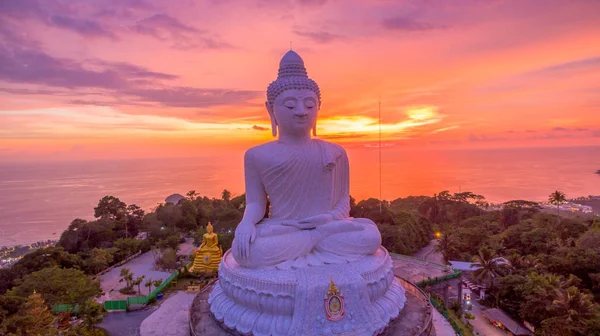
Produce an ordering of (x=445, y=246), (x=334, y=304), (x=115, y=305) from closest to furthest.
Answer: (x=334, y=304), (x=115, y=305), (x=445, y=246)

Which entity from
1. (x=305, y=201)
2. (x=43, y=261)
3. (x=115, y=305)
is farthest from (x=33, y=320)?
(x=43, y=261)

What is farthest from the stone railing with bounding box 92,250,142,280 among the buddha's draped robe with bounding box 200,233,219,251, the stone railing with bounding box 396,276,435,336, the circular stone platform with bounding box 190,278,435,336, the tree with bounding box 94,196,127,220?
the stone railing with bounding box 396,276,435,336

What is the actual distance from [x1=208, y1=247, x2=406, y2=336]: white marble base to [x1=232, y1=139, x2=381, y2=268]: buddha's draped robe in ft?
1.35

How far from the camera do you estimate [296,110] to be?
9.46 m

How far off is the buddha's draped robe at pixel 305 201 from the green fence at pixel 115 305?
21.2 feet

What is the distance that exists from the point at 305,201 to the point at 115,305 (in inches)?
314

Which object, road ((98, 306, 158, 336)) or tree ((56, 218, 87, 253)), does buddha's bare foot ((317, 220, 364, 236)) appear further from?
tree ((56, 218, 87, 253))

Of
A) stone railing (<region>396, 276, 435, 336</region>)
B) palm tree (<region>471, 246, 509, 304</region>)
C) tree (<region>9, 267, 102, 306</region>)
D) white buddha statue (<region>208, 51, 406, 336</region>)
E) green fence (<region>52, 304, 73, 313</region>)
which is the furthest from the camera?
palm tree (<region>471, 246, 509, 304</region>)

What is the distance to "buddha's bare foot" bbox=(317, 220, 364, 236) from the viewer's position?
936 centimetres

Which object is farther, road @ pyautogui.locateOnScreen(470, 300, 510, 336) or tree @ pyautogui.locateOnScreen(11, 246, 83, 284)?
tree @ pyautogui.locateOnScreen(11, 246, 83, 284)

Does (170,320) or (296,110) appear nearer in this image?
(296,110)

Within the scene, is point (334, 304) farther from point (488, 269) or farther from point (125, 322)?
point (488, 269)

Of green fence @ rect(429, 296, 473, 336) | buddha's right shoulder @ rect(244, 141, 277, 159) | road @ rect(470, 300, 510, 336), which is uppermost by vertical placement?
buddha's right shoulder @ rect(244, 141, 277, 159)

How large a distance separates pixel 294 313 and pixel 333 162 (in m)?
4.00
